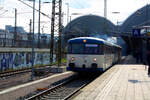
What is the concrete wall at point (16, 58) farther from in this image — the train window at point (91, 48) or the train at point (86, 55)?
the train window at point (91, 48)

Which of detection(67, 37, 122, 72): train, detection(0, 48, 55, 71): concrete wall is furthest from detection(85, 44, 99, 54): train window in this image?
detection(0, 48, 55, 71): concrete wall

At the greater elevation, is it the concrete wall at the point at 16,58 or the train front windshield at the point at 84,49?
the train front windshield at the point at 84,49

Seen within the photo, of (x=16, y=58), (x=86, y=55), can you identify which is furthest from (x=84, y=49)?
(x=16, y=58)

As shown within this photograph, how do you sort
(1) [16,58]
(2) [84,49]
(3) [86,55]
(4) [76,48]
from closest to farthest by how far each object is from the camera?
(3) [86,55] < (2) [84,49] < (4) [76,48] < (1) [16,58]

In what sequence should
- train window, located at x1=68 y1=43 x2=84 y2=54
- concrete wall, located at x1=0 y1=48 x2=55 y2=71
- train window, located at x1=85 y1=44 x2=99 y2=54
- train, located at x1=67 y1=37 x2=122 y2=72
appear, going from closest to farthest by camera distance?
train, located at x1=67 y1=37 x2=122 y2=72 → train window, located at x1=85 y1=44 x2=99 y2=54 → train window, located at x1=68 y1=43 x2=84 y2=54 → concrete wall, located at x1=0 y1=48 x2=55 y2=71

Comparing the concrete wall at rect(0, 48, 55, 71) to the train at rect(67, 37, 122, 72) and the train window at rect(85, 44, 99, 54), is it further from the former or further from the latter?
the train window at rect(85, 44, 99, 54)

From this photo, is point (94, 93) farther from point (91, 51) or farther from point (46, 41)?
point (46, 41)

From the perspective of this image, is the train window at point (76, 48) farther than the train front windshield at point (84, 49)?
Yes

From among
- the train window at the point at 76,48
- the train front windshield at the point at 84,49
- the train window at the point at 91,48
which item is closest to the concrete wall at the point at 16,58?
the train window at the point at 76,48

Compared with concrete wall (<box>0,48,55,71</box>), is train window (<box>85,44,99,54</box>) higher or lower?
higher

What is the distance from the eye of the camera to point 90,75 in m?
24.3

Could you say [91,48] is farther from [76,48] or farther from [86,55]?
[76,48]

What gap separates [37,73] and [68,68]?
15.4 feet

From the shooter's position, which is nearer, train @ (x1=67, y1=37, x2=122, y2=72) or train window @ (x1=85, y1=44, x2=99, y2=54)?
train @ (x1=67, y1=37, x2=122, y2=72)
